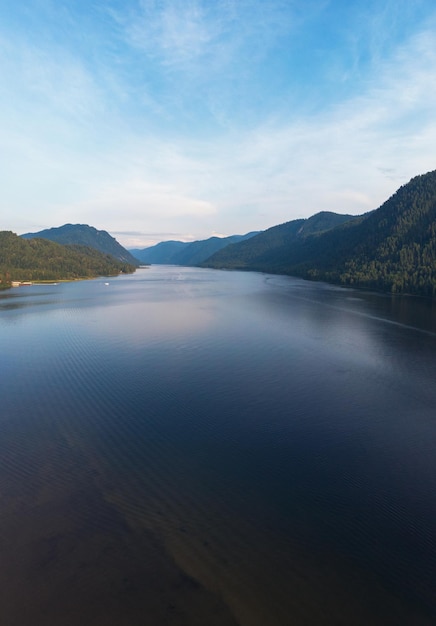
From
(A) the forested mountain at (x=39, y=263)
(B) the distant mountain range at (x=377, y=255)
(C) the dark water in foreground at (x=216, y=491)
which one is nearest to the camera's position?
(C) the dark water in foreground at (x=216, y=491)

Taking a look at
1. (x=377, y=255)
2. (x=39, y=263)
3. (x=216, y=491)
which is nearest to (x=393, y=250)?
(x=377, y=255)

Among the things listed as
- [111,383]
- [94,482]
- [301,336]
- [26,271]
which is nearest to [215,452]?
[94,482]

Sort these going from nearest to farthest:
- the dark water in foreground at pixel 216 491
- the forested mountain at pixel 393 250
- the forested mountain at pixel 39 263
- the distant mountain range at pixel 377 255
Result: the dark water in foreground at pixel 216 491, the forested mountain at pixel 393 250, the distant mountain range at pixel 377 255, the forested mountain at pixel 39 263

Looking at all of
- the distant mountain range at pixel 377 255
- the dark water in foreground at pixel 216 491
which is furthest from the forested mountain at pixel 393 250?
the dark water in foreground at pixel 216 491

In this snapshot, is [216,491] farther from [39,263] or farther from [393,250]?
[39,263]

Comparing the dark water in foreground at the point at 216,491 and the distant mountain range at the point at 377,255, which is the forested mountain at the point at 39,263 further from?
the dark water in foreground at the point at 216,491

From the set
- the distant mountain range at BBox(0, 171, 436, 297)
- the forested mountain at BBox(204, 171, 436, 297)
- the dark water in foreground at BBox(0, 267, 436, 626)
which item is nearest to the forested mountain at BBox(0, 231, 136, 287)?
the distant mountain range at BBox(0, 171, 436, 297)
